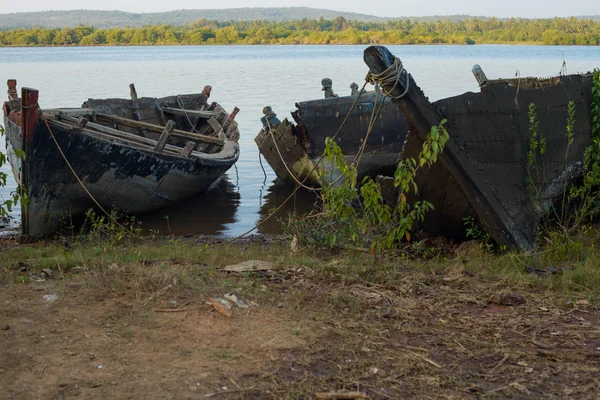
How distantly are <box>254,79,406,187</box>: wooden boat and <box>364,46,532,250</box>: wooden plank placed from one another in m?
5.07

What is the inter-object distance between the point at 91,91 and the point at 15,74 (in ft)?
44.5

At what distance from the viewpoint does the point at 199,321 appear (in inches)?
188

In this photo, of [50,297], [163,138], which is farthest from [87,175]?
[50,297]

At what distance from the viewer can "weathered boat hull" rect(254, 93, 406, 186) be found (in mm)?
12805

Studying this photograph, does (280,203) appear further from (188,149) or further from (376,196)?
(376,196)

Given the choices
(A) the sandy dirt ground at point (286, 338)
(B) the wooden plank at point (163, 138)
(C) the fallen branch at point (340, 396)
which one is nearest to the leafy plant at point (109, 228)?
(B) the wooden plank at point (163, 138)

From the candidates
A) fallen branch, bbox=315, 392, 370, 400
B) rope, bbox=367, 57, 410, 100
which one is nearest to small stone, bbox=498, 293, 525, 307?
fallen branch, bbox=315, 392, 370, 400

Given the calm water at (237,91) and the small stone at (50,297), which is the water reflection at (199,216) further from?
the small stone at (50,297)

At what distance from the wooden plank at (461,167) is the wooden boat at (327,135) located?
5.07 m

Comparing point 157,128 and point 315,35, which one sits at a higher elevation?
point 315,35

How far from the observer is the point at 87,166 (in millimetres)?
9969

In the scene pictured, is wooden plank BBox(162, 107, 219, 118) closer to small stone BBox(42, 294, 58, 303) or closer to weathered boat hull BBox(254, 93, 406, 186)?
weathered boat hull BBox(254, 93, 406, 186)

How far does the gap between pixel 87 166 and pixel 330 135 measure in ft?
15.7

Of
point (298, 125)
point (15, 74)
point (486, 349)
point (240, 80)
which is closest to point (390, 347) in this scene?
point (486, 349)
